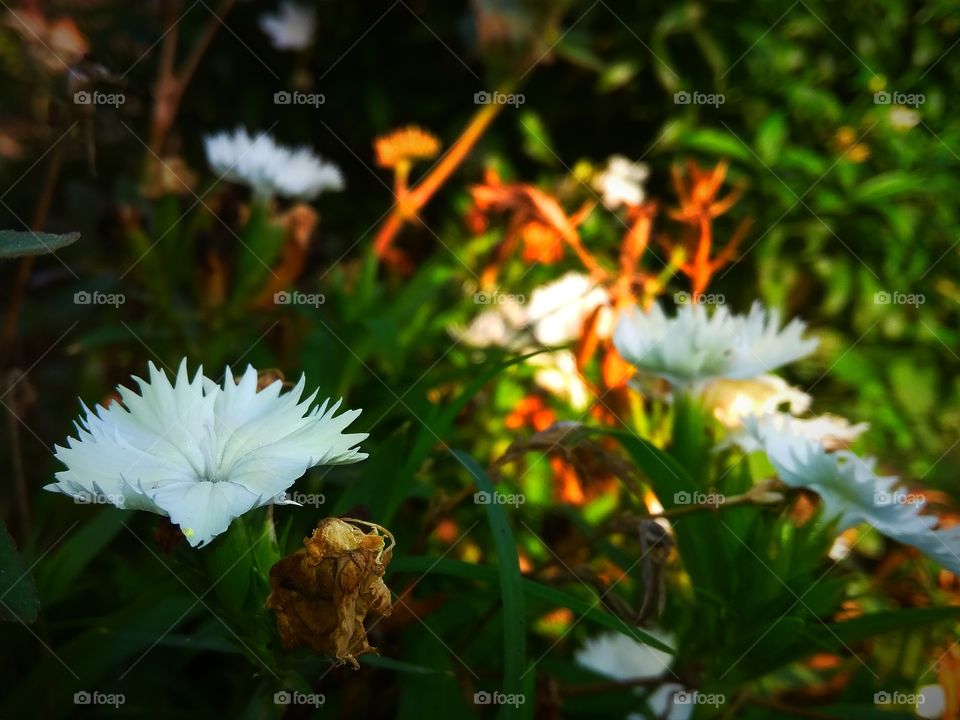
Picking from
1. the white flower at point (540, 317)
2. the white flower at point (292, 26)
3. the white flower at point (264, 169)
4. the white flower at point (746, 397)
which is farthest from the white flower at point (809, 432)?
the white flower at point (292, 26)

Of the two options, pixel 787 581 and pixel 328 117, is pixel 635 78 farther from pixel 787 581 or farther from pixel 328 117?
pixel 787 581

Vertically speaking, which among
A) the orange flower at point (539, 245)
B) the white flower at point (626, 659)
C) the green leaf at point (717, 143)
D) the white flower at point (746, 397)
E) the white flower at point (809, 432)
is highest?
the green leaf at point (717, 143)

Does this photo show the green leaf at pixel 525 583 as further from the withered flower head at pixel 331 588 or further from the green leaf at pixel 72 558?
the green leaf at pixel 72 558

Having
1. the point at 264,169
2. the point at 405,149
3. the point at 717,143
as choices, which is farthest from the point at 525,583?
the point at 717,143

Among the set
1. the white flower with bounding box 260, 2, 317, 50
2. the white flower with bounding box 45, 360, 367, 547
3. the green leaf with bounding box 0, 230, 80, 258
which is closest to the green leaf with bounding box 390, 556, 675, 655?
the white flower with bounding box 45, 360, 367, 547

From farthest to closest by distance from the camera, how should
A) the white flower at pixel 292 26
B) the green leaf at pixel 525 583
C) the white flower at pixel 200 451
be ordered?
the white flower at pixel 292 26 < the green leaf at pixel 525 583 < the white flower at pixel 200 451

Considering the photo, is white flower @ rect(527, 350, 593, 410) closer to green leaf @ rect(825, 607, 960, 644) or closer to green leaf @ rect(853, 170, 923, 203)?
green leaf @ rect(825, 607, 960, 644)
